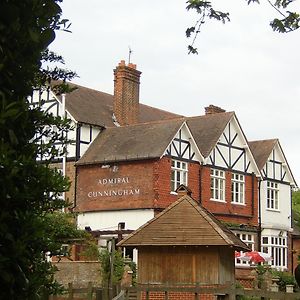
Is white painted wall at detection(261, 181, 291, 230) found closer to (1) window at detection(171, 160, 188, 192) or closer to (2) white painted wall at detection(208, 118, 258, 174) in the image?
(2) white painted wall at detection(208, 118, 258, 174)

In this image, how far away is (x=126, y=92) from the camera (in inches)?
1582

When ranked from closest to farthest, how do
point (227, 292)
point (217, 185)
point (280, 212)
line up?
Answer: point (227, 292), point (217, 185), point (280, 212)

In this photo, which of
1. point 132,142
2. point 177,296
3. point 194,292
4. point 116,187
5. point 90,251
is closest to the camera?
point 194,292

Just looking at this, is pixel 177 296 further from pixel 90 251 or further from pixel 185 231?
pixel 90 251

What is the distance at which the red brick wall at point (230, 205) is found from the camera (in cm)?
3822

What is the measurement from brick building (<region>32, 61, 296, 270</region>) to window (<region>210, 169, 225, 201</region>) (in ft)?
0.19

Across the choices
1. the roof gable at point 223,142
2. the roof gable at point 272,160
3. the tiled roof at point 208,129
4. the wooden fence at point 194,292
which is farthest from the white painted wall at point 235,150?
the wooden fence at point 194,292

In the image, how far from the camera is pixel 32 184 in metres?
4.75

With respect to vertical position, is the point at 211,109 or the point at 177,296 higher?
the point at 211,109

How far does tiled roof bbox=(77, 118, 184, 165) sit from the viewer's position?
117ft

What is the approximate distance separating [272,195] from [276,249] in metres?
3.41

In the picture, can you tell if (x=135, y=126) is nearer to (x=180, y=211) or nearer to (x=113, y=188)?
(x=113, y=188)

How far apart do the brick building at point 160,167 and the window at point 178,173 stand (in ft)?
0.17

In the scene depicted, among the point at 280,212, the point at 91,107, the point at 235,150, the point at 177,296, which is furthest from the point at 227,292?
the point at 280,212
